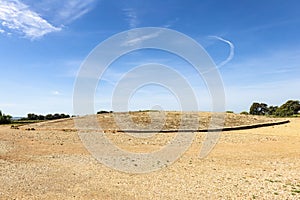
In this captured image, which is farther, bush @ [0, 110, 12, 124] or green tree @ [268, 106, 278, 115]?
green tree @ [268, 106, 278, 115]

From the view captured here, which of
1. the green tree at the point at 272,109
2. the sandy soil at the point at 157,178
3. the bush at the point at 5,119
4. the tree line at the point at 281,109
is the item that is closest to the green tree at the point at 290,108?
the tree line at the point at 281,109

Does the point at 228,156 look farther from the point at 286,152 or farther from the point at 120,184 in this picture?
the point at 120,184

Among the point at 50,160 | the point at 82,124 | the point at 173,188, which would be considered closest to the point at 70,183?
the point at 173,188

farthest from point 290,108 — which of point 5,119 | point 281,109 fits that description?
point 5,119

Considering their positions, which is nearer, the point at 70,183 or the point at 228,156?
the point at 70,183

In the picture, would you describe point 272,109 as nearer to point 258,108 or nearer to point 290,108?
point 258,108

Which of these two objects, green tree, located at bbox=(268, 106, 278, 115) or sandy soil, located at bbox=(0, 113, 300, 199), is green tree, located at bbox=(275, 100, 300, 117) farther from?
sandy soil, located at bbox=(0, 113, 300, 199)

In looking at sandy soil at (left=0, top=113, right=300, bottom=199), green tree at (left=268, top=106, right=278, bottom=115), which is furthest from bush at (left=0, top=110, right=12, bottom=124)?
green tree at (left=268, top=106, right=278, bottom=115)

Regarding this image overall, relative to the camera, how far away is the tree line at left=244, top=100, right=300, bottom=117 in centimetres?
6788

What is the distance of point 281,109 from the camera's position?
235 feet

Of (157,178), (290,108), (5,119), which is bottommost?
(157,178)

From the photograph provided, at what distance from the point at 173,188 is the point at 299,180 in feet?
16.1

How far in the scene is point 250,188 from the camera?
9.44 meters

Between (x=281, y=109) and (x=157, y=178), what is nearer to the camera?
(x=157, y=178)
